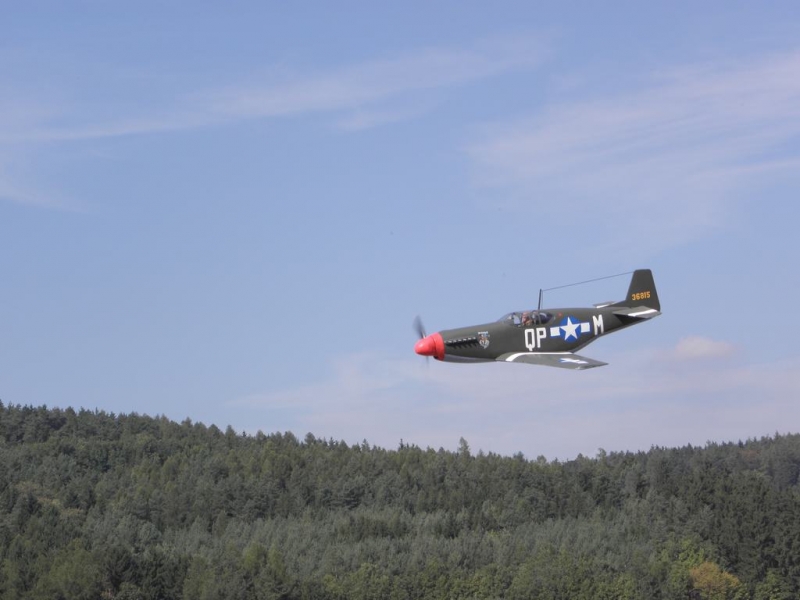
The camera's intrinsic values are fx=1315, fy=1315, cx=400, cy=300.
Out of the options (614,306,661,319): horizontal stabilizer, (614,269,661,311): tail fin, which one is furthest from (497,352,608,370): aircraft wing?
(614,269,661,311): tail fin

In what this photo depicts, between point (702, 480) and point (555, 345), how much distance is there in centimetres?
16015

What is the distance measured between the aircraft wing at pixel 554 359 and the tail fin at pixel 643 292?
19.1ft

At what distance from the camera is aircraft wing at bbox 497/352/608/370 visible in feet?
135

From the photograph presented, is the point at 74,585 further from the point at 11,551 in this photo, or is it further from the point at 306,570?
the point at 306,570

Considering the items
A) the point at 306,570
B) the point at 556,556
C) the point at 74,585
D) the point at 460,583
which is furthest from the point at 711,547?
the point at 74,585

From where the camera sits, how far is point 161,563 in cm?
15862

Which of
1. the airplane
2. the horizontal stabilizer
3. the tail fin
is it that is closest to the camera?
the airplane

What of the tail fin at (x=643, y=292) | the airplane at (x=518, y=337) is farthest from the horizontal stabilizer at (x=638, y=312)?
the airplane at (x=518, y=337)

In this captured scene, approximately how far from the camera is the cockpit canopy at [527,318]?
45.6 m

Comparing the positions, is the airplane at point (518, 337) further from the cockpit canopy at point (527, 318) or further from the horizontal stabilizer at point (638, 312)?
the horizontal stabilizer at point (638, 312)

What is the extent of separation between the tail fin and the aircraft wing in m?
5.83

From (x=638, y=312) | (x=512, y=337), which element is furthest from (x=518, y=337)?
(x=638, y=312)

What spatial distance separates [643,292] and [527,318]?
20.1 feet

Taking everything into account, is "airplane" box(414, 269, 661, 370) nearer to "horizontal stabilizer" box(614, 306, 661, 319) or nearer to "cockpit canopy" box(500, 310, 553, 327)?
"cockpit canopy" box(500, 310, 553, 327)
